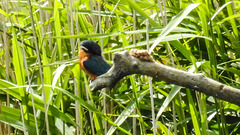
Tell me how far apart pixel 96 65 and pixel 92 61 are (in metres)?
0.03

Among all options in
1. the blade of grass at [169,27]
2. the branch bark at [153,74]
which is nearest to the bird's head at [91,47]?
the blade of grass at [169,27]

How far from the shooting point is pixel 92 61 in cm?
127

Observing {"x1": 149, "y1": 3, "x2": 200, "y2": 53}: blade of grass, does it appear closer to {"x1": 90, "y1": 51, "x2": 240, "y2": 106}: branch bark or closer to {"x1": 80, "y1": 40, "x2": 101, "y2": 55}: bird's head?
{"x1": 80, "y1": 40, "x2": 101, "y2": 55}: bird's head

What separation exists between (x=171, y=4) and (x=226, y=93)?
0.94 metres

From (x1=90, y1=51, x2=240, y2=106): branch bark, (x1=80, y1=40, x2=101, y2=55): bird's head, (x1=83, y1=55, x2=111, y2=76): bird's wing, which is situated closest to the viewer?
(x1=90, y1=51, x2=240, y2=106): branch bark

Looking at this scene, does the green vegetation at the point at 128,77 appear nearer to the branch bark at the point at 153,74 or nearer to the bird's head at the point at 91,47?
the bird's head at the point at 91,47

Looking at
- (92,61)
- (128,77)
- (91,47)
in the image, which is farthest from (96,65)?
(128,77)

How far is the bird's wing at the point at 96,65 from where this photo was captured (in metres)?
1.22

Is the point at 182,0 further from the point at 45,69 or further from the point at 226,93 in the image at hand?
the point at 226,93

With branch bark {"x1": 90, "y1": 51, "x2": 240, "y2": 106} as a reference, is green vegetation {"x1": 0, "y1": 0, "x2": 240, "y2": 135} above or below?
below

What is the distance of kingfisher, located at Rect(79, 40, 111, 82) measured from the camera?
4.02 ft

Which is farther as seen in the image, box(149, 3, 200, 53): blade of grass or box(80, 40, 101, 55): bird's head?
box(80, 40, 101, 55): bird's head

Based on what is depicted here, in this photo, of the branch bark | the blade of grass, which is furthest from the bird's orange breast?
the branch bark

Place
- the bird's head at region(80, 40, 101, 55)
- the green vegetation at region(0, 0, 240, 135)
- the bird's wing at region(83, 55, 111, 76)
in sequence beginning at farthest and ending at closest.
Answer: the green vegetation at region(0, 0, 240, 135) → the bird's head at region(80, 40, 101, 55) → the bird's wing at region(83, 55, 111, 76)
